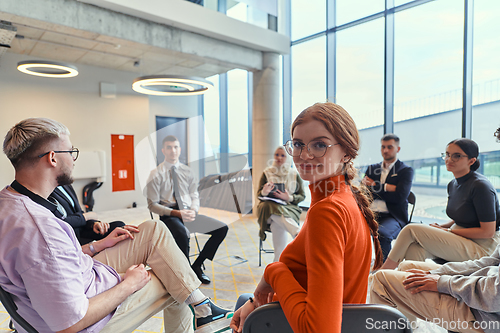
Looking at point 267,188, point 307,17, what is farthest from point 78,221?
point 307,17

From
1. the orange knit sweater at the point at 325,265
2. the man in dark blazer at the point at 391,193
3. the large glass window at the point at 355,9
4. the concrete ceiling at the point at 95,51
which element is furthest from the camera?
the large glass window at the point at 355,9

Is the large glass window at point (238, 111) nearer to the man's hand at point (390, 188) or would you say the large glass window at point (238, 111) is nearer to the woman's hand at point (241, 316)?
the man's hand at point (390, 188)

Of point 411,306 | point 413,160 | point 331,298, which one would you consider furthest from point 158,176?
point 413,160

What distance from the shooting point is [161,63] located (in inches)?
271

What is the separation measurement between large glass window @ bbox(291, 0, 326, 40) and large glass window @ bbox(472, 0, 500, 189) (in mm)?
2508

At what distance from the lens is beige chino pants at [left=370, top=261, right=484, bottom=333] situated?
130 cm

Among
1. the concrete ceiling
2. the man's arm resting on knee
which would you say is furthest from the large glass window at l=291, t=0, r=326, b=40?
the man's arm resting on knee

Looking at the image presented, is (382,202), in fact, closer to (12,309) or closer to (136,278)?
(136,278)

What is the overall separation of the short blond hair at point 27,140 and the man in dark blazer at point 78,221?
1.30 meters

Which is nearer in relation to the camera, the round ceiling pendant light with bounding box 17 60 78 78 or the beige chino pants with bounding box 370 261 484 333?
the beige chino pants with bounding box 370 261 484 333

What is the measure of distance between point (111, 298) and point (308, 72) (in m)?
5.64

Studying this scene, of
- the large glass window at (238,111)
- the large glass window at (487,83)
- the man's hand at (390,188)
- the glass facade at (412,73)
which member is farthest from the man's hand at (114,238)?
the large glass window at (238,111)

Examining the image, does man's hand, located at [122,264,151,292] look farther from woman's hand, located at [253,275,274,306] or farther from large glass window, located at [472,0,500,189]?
large glass window, located at [472,0,500,189]

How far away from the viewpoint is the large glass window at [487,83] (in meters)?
3.79
